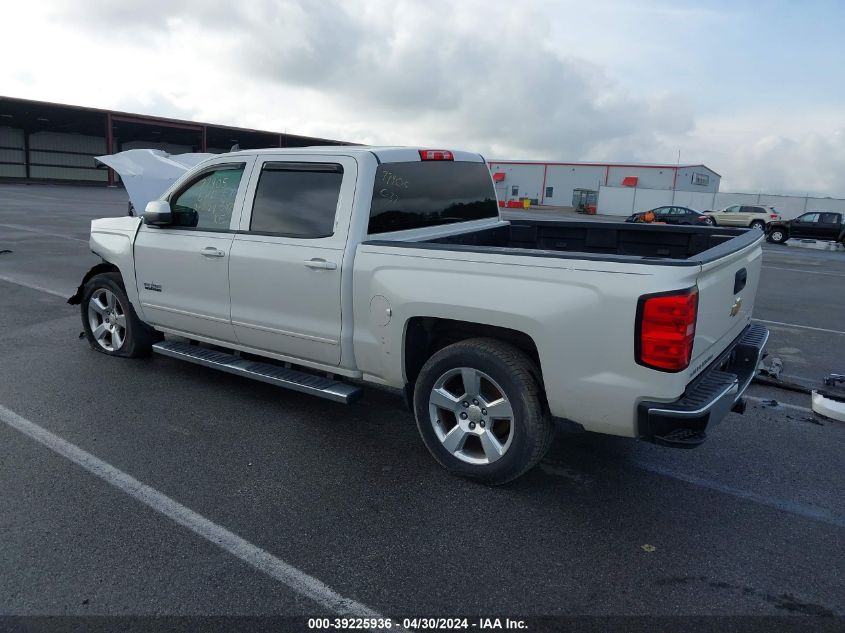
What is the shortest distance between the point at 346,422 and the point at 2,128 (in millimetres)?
60019

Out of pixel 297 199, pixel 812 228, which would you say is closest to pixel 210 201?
pixel 297 199

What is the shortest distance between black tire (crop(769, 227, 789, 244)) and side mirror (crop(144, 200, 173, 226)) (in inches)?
1139

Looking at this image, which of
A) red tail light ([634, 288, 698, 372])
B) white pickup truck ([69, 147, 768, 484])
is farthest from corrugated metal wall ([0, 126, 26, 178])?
red tail light ([634, 288, 698, 372])

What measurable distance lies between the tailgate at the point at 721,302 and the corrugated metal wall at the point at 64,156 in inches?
2354

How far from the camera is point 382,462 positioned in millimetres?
4059

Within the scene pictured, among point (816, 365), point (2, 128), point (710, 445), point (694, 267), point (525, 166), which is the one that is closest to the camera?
point (694, 267)

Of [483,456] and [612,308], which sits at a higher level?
[612,308]

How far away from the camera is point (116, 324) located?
5906mm

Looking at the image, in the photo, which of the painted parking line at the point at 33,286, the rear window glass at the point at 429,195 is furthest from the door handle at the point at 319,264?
the painted parking line at the point at 33,286

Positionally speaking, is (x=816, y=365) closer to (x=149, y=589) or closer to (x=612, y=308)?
(x=612, y=308)

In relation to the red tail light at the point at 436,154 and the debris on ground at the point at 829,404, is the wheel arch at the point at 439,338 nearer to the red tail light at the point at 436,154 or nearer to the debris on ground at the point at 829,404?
the red tail light at the point at 436,154

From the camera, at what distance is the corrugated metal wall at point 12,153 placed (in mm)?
52000

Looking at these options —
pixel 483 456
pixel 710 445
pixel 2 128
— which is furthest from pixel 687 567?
pixel 2 128

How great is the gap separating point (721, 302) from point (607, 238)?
1.96 metres
